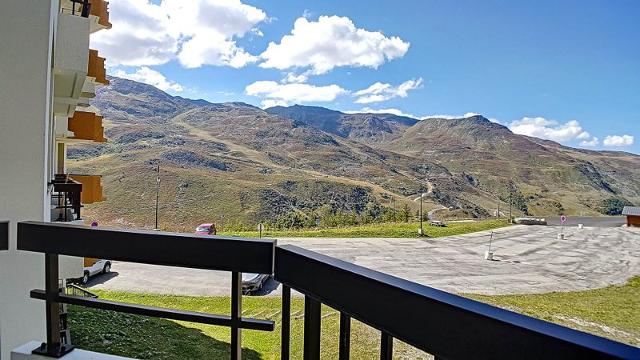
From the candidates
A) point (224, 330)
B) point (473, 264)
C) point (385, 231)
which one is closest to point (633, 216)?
point (385, 231)

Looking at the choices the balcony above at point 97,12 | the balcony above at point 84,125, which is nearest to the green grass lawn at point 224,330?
the balcony above at point 84,125

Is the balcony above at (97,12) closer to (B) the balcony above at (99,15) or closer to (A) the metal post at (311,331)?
(B) the balcony above at (99,15)

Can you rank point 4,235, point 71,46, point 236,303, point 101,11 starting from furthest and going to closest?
point 101,11, point 71,46, point 4,235, point 236,303

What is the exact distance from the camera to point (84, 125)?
594cm

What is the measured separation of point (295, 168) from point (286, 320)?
149 ft

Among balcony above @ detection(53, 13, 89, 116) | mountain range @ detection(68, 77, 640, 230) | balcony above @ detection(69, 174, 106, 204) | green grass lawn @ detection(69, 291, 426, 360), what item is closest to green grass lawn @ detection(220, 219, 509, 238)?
mountain range @ detection(68, 77, 640, 230)

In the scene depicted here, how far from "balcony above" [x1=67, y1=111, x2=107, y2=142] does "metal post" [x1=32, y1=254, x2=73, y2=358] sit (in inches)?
216

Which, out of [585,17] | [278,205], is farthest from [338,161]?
[585,17]

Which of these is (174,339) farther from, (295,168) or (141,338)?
(295,168)

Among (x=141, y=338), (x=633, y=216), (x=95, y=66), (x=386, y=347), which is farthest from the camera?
(x=633, y=216)

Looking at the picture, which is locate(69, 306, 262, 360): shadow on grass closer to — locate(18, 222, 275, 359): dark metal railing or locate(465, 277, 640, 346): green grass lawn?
locate(18, 222, 275, 359): dark metal railing

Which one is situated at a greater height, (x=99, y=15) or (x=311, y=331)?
(x=99, y=15)

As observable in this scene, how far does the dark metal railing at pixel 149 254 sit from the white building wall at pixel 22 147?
95cm

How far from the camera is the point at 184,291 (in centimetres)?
1045
